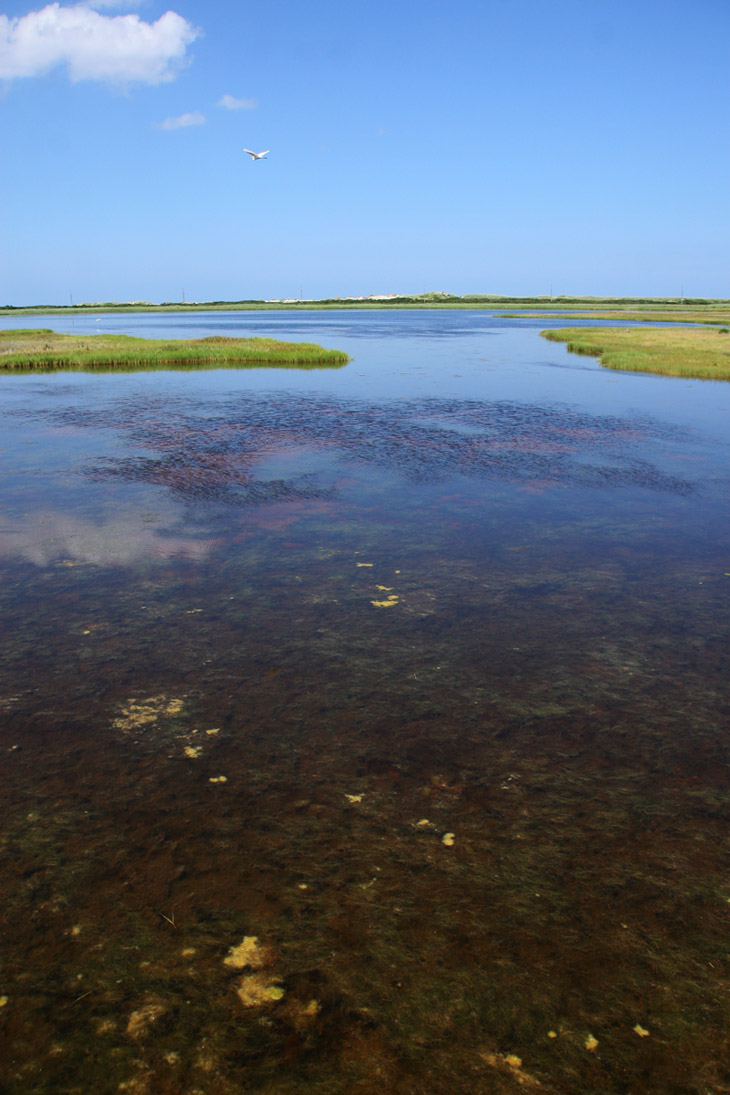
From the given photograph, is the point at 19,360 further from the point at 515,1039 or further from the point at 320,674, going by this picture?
the point at 515,1039

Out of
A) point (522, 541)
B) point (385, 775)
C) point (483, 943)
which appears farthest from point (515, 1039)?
point (522, 541)

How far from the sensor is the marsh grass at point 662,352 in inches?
1558

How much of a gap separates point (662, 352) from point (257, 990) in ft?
165

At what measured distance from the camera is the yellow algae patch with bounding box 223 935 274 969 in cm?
403

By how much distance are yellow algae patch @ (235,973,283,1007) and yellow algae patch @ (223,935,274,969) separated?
73mm

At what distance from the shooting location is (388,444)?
2119cm

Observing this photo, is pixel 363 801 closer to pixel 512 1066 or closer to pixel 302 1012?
pixel 302 1012

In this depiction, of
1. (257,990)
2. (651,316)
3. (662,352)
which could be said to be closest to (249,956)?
(257,990)

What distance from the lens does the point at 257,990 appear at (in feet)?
12.7

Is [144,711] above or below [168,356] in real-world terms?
below

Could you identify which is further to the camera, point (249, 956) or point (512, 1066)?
point (249, 956)

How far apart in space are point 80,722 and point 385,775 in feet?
9.90

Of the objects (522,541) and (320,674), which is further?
(522,541)

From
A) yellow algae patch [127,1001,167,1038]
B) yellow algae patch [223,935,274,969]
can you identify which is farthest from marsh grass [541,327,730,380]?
yellow algae patch [127,1001,167,1038]
